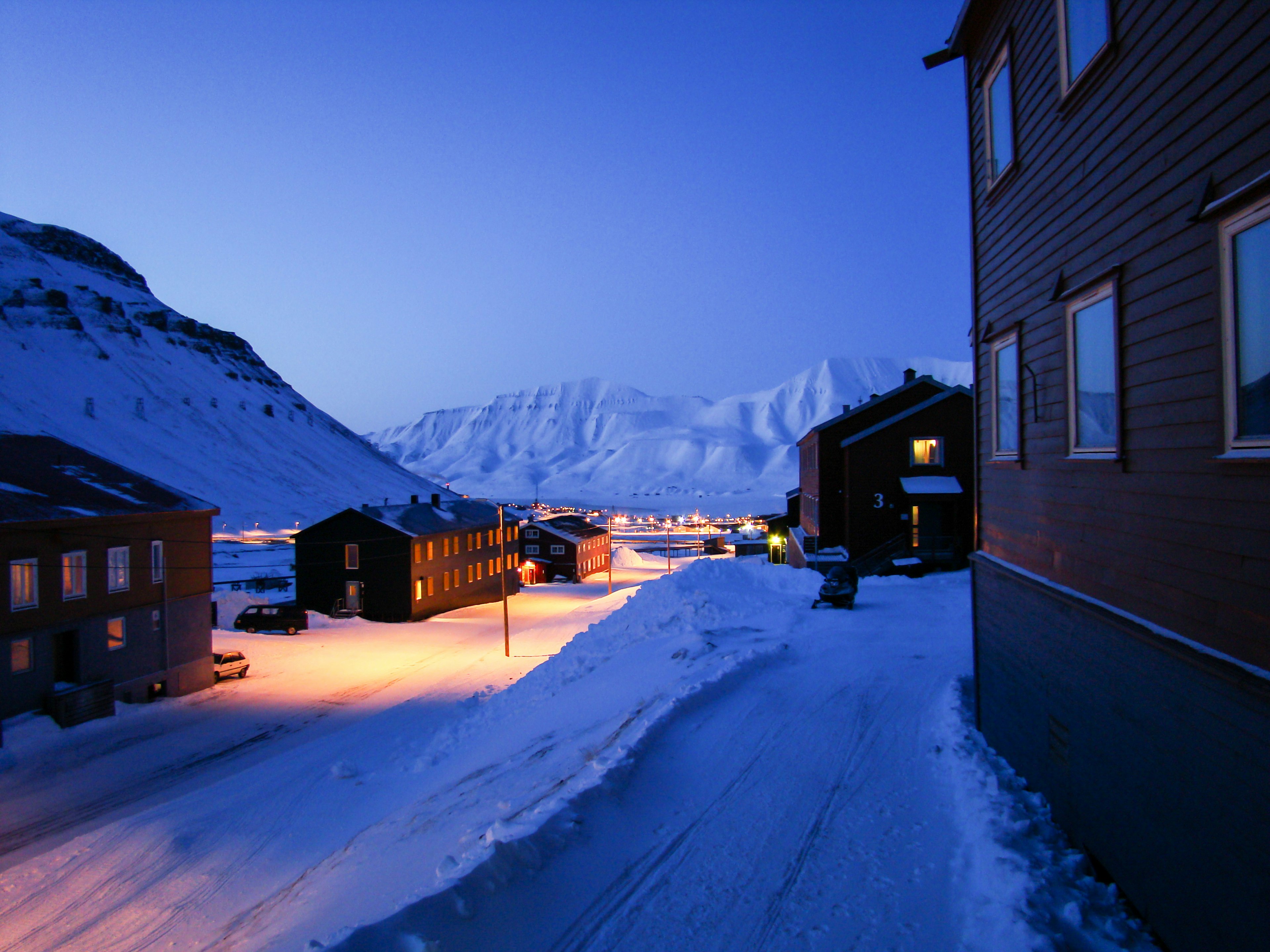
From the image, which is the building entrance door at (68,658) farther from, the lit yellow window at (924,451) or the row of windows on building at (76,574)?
the lit yellow window at (924,451)

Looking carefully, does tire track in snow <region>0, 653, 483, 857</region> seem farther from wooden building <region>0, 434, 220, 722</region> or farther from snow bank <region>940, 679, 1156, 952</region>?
snow bank <region>940, 679, 1156, 952</region>

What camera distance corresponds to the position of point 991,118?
936 cm

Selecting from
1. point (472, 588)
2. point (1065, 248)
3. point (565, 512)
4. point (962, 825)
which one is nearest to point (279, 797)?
point (962, 825)

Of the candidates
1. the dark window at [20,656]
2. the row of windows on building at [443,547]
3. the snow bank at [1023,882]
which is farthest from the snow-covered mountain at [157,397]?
the snow bank at [1023,882]

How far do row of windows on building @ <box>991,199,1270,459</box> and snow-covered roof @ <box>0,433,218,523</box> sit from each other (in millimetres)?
24275

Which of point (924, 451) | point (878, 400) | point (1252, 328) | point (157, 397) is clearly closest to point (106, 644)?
point (1252, 328)

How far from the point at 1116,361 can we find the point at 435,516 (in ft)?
150

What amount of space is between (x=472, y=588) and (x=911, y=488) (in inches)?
1231

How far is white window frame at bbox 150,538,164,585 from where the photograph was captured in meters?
25.0

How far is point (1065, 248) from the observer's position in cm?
701

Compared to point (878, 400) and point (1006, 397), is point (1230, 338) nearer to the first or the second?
point (1006, 397)

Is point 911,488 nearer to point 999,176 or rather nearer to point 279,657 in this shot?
point 999,176

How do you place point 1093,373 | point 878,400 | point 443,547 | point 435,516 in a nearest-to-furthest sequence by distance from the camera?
1. point 1093,373
2. point 878,400
3. point 443,547
4. point 435,516

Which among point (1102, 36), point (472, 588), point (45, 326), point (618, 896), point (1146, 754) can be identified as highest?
point (45, 326)
